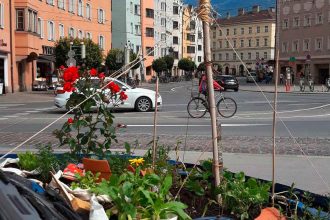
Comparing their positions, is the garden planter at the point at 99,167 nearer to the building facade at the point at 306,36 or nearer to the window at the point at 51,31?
the window at the point at 51,31

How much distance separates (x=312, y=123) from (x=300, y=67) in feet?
205

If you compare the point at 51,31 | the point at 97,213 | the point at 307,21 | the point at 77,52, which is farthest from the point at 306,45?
the point at 97,213

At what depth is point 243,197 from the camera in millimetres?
3367

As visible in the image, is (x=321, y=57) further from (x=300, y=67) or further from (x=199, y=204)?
(x=199, y=204)

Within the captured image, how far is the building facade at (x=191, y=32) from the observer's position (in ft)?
13.9

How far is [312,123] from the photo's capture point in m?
16.1

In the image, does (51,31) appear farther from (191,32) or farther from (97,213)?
(97,213)

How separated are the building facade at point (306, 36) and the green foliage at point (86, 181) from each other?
67.8m

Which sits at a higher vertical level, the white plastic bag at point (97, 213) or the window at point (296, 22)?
the window at point (296, 22)

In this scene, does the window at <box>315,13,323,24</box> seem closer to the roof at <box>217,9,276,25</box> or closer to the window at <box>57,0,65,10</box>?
the window at <box>57,0,65,10</box>

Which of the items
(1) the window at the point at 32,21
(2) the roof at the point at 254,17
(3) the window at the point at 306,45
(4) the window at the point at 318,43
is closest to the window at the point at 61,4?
(1) the window at the point at 32,21

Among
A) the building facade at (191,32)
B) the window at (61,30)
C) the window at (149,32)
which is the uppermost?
the window at (149,32)

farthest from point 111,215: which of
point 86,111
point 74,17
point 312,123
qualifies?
point 74,17

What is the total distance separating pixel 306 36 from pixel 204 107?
60158mm
